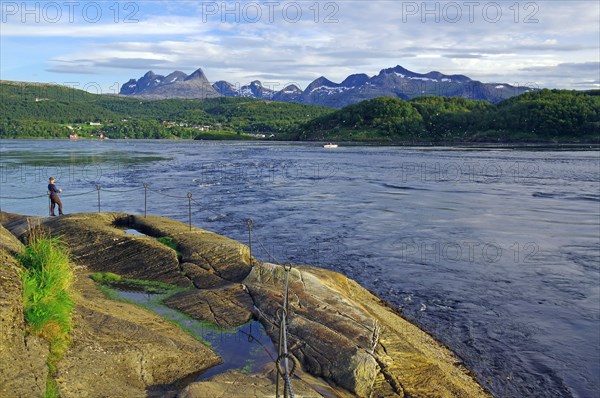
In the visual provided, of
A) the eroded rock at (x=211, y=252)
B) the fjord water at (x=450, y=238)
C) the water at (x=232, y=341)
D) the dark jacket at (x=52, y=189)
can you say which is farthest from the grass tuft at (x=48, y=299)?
the dark jacket at (x=52, y=189)

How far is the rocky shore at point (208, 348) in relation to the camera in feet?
26.4

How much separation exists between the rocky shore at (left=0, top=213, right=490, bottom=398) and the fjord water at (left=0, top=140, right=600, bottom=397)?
2067 millimetres

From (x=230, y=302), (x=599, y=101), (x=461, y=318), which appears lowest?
A: (x=461, y=318)

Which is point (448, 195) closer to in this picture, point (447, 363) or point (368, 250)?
point (368, 250)

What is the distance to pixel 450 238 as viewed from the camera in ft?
81.7

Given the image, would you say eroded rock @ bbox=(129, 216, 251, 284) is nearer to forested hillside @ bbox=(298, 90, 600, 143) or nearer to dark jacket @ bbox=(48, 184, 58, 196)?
dark jacket @ bbox=(48, 184, 58, 196)

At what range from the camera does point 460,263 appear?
20.8 metres

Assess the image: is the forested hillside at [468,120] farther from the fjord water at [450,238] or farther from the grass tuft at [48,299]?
the grass tuft at [48,299]

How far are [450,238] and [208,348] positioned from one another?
687 inches

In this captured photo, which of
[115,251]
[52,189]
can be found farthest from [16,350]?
[52,189]

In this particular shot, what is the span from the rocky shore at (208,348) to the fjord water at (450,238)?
2.07m

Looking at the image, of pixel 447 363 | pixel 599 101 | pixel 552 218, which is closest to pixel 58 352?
pixel 447 363

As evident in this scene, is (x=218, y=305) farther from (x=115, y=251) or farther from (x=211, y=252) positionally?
(x=115, y=251)

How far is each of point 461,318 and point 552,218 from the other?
59.1ft
